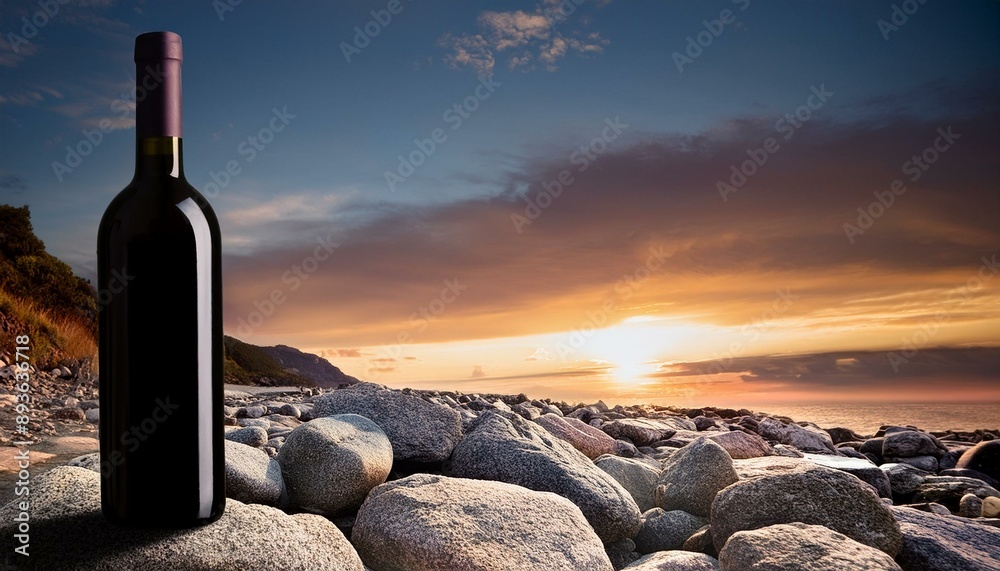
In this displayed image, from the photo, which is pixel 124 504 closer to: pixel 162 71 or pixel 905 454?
pixel 162 71

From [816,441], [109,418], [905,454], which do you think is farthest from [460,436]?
[905,454]

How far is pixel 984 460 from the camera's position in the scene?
11555 millimetres

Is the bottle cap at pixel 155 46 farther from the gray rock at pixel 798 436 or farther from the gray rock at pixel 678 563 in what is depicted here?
the gray rock at pixel 798 436

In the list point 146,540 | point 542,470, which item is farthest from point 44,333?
point 146,540

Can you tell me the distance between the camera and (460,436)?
6430 millimetres

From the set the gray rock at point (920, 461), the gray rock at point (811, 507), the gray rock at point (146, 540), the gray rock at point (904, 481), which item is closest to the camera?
the gray rock at point (146, 540)

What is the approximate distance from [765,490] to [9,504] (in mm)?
4722

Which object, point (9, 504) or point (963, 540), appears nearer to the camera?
point (9, 504)

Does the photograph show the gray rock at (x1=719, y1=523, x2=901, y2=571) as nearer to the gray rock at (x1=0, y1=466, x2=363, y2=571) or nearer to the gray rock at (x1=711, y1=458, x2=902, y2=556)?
the gray rock at (x1=711, y1=458, x2=902, y2=556)

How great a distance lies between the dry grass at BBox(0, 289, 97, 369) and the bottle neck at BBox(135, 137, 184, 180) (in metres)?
11.8

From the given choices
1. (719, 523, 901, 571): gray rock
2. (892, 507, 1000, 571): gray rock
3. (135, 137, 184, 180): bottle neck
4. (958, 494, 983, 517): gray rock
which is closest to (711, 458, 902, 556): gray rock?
(892, 507, 1000, 571): gray rock

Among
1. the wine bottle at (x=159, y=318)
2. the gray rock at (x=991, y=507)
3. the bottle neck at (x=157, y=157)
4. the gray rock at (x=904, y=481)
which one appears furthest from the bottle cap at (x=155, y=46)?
the gray rock at (x=904, y=481)

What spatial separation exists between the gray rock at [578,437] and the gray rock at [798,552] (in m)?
3.99

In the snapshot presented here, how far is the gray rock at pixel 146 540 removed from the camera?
2865mm
